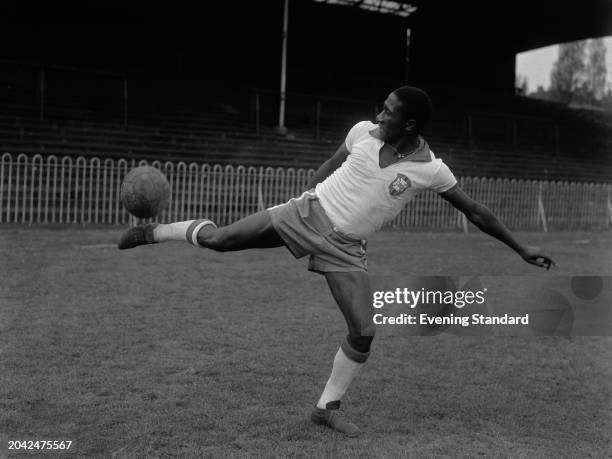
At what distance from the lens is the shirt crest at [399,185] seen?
3922 mm

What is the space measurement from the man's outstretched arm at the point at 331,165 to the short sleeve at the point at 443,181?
0.60 metres

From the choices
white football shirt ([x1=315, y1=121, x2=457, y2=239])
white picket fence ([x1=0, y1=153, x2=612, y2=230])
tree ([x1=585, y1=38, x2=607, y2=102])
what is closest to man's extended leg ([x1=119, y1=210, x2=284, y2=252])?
white football shirt ([x1=315, y1=121, x2=457, y2=239])

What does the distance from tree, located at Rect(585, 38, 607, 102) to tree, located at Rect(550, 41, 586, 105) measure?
2.16 ft

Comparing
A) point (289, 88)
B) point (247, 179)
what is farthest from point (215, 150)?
point (289, 88)

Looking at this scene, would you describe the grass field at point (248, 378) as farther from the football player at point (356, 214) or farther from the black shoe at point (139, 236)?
the black shoe at point (139, 236)

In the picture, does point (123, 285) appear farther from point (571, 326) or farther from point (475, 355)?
point (571, 326)

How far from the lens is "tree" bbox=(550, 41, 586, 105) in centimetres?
6184

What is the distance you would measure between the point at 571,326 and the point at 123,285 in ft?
17.0

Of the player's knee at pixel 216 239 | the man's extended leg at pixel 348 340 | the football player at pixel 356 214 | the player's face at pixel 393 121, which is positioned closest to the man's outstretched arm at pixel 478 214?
the football player at pixel 356 214

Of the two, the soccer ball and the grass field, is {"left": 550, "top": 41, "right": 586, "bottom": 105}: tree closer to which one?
the grass field

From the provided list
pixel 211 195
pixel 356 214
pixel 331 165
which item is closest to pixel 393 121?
pixel 356 214

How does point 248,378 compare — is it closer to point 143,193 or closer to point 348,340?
point 348,340

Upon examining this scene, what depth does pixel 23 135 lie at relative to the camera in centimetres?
1719

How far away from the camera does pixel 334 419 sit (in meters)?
3.95
